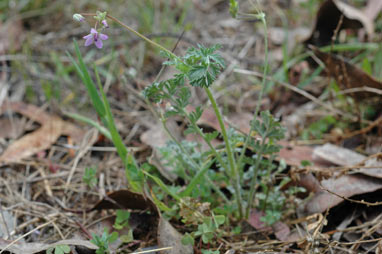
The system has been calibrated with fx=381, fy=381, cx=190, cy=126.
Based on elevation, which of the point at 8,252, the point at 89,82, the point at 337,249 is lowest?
the point at 8,252

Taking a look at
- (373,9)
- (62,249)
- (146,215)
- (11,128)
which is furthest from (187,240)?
(373,9)

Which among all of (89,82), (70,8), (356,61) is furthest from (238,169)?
(70,8)

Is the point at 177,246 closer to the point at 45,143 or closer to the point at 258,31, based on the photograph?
the point at 45,143

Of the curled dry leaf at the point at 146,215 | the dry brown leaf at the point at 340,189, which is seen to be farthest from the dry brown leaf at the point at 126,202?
the dry brown leaf at the point at 340,189

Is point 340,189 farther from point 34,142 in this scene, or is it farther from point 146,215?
point 34,142

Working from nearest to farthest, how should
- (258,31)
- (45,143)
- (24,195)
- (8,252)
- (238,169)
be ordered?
(8,252)
(238,169)
(24,195)
(45,143)
(258,31)

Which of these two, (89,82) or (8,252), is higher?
(89,82)

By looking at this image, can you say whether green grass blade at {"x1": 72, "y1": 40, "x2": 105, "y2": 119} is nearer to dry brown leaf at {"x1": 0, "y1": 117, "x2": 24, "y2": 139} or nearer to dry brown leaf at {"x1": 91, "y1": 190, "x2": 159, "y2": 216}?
dry brown leaf at {"x1": 91, "y1": 190, "x2": 159, "y2": 216}

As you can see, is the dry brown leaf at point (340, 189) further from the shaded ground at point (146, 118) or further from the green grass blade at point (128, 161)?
the green grass blade at point (128, 161)
